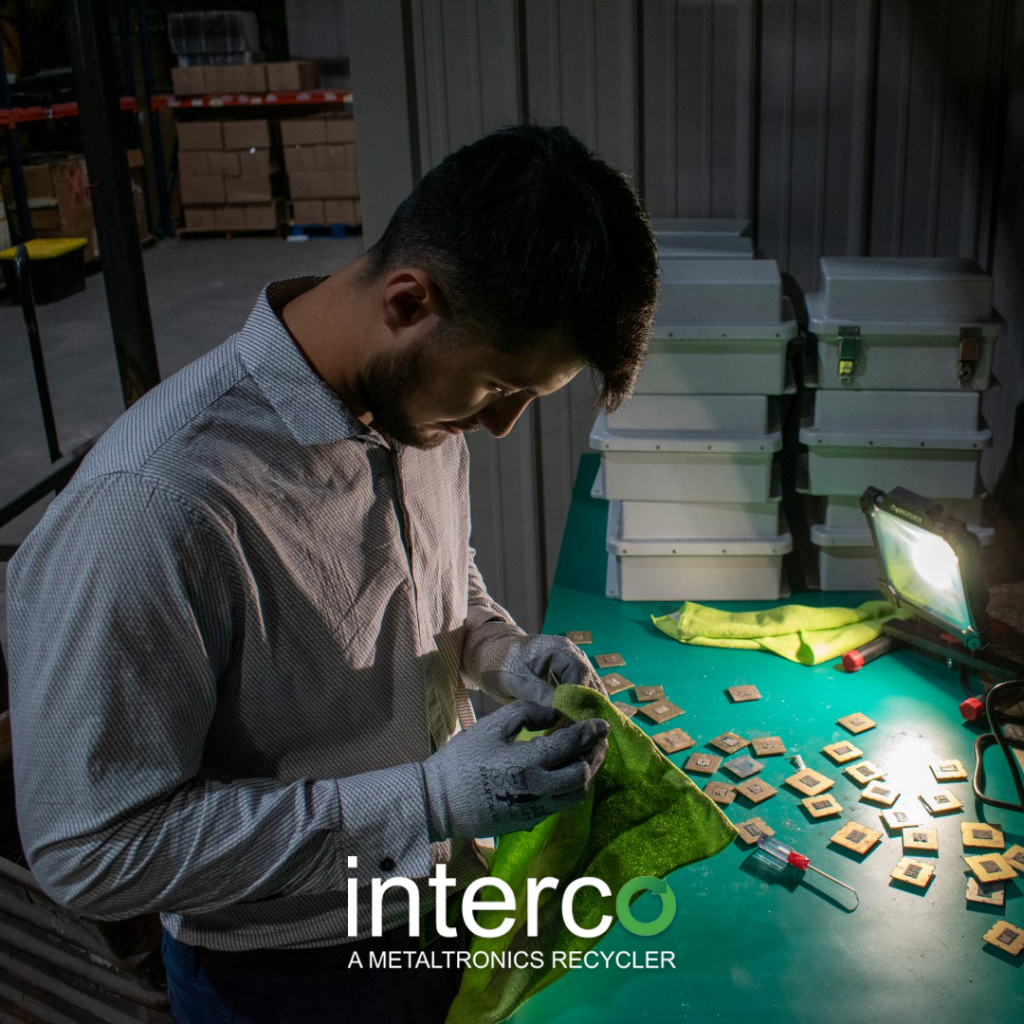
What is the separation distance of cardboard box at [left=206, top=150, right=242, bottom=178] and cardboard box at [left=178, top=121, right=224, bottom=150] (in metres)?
0.08

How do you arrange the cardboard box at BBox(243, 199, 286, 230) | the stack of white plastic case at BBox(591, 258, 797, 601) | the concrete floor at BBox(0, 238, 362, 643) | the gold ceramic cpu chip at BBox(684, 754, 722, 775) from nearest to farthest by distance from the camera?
1. the gold ceramic cpu chip at BBox(684, 754, 722, 775)
2. the stack of white plastic case at BBox(591, 258, 797, 601)
3. the concrete floor at BBox(0, 238, 362, 643)
4. the cardboard box at BBox(243, 199, 286, 230)

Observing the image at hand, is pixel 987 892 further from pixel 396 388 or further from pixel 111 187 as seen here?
pixel 111 187

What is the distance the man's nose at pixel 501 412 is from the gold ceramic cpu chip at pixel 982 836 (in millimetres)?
1084

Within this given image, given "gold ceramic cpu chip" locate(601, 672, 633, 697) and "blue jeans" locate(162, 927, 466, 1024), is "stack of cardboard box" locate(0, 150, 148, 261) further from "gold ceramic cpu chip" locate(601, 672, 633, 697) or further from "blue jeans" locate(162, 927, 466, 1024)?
"blue jeans" locate(162, 927, 466, 1024)

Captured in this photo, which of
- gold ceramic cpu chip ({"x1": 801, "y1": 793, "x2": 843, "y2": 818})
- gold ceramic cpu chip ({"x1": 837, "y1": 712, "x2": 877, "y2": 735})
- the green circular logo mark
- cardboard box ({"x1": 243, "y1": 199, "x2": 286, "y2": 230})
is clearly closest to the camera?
the green circular logo mark

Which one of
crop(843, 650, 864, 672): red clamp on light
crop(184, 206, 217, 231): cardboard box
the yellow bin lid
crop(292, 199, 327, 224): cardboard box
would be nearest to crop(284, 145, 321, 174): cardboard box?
crop(292, 199, 327, 224): cardboard box

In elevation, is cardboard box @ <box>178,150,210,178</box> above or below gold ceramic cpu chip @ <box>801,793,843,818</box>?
above

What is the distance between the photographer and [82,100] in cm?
360

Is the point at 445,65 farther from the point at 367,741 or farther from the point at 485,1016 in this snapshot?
the point at 485,1016

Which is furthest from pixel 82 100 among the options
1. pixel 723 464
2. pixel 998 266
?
pixel 998 266

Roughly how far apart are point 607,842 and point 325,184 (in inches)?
410

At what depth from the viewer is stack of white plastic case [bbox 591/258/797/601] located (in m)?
2.42

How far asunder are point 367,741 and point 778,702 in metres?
1.12

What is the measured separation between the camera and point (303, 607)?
120 centimetres
